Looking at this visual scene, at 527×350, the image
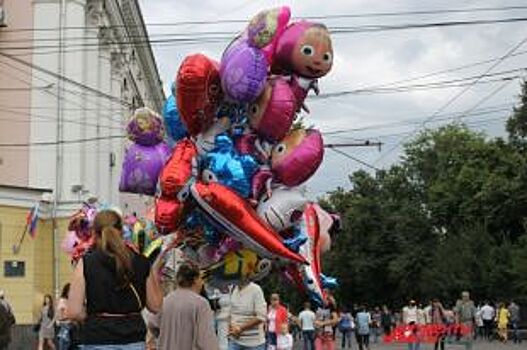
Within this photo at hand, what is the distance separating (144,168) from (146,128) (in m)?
0.87

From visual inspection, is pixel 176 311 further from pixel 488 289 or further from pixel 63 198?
pixel 488 289

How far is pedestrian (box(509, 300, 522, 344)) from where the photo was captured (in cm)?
4081

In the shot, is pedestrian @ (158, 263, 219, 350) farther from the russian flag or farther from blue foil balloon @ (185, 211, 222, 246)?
the russian flag

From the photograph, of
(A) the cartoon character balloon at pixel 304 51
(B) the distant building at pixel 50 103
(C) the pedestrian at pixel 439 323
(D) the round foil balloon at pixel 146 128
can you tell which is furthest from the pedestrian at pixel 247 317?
(B) the distant building at pixel 50 103

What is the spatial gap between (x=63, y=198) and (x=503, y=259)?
25.1 metres

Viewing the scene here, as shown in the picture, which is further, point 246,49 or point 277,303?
point 277,303

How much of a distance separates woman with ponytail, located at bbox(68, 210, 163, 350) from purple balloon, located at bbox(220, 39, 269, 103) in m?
4.03

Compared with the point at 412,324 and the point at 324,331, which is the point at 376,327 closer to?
the point at 412,324

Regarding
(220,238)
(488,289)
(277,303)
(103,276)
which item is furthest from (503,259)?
(103,276)

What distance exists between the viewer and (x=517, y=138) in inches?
2431

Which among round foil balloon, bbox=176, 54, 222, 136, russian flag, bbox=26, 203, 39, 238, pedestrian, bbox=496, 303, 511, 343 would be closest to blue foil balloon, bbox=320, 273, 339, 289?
round foil balloon, bbox=176, 54, 222, 136

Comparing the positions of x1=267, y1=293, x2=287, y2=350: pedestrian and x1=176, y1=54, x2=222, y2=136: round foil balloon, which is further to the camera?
x1=267, y1=293, x2=287, y2=350: pedestrian

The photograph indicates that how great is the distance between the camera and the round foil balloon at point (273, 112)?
1108 centimetres

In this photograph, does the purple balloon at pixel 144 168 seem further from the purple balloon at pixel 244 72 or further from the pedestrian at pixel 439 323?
the pedestrian at pixel 439 323
